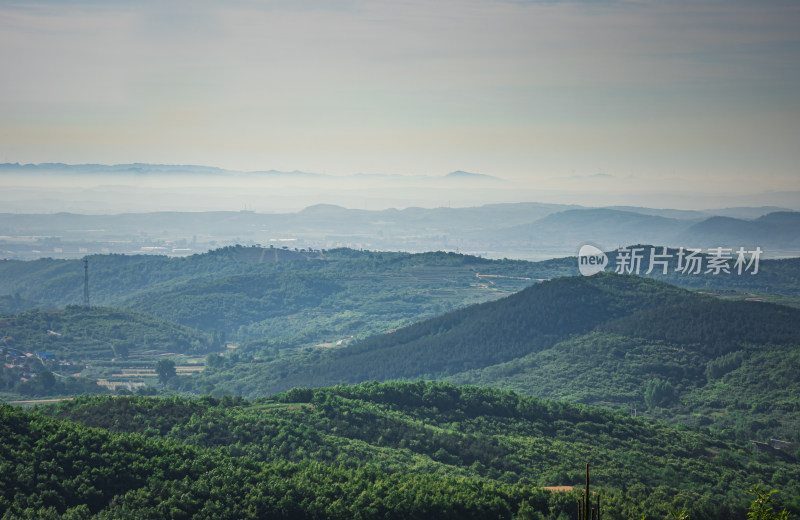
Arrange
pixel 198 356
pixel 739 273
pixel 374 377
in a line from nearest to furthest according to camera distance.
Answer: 1. pixel 374 377
2. pixel 198 356
3. pixel 739 273

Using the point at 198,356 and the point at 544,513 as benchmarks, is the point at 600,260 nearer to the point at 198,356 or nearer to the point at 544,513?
the point at 198,356

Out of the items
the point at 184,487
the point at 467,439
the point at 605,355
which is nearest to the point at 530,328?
the point at 605,355

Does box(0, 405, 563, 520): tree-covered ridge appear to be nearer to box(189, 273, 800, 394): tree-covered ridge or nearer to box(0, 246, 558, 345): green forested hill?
box(189, 273, 800, 394): tree-covered ridge

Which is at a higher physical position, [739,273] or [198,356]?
[739,273]

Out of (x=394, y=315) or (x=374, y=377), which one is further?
(x=394, y=315)

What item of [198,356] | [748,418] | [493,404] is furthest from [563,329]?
[198,356]

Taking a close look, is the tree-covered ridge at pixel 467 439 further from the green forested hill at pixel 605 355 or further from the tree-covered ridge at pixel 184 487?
the green forested hill at pixel 605 355

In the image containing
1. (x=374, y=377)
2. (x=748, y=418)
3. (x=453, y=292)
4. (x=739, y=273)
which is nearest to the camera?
(x=748, y=418)

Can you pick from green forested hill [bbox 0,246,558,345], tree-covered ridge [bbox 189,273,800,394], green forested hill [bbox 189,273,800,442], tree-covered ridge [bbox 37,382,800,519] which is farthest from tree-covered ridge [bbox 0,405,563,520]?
green forested hill [bbox 0,246,558,345]

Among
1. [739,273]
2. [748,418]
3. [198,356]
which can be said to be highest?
[739,273]
